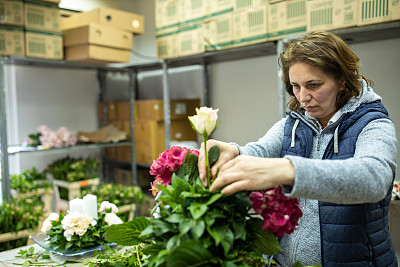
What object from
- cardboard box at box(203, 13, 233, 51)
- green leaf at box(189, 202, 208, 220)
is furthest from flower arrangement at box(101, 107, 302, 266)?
cardboard box at box(203, 13, 233, 51)

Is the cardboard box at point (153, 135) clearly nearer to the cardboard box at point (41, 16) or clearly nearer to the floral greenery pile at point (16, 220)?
the cardboard box at point (41, 16)

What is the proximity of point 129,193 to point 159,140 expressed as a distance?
69cm

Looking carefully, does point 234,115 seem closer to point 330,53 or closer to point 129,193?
point 129,193

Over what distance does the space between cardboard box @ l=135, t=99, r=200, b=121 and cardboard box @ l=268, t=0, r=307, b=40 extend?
1262mm

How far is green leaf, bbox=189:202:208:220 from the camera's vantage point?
0.68 m

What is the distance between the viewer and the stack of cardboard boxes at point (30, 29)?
262 cm

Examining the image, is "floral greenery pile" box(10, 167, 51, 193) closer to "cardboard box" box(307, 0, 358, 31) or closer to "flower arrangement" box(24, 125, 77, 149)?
"flower arrangement" box(24, 125, 77, 149)

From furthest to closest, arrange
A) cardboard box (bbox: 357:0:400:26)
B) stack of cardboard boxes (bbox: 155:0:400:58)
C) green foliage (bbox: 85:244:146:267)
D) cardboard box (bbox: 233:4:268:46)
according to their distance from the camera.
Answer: cardboard box (bbox: 233:4:268:46) → stack of cardboard boxes (bbox: 155:0:400:58) → cardboard box (bbox: 357:0:400:26) → green foliage (bbox: 85:244:146:267)

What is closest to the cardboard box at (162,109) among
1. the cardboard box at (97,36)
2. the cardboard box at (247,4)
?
the cardboard box at (97,36)

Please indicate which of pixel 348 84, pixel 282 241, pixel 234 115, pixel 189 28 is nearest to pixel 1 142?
pixel 189 28

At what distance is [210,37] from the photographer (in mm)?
2576

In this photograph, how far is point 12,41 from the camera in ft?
8.75

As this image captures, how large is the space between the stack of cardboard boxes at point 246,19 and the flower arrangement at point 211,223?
1.44 metres

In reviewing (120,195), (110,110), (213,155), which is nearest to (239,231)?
(213,155)
